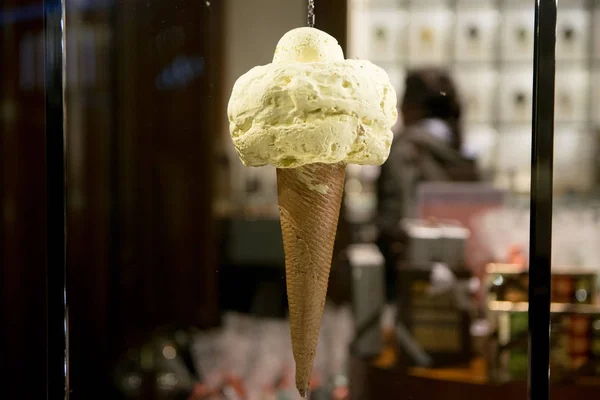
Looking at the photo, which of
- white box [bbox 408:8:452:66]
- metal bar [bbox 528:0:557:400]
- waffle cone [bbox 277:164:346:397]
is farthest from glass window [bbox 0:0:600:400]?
metal bar [bbox 528:0:557:400]

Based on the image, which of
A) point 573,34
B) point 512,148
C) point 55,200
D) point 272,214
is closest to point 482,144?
point 512,148

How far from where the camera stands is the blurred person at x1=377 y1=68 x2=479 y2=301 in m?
2.39

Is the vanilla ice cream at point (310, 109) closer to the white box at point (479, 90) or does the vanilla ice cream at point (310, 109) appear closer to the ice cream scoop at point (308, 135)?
the ice cream scoop at point (308, 135)

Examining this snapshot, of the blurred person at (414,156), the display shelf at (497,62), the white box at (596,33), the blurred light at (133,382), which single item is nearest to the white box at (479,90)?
the display shelf at (497,62)

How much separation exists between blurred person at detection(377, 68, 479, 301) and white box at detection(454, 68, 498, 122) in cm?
24

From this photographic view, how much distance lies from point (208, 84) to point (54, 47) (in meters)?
0.47

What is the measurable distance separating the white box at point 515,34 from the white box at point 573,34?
1.39 feet

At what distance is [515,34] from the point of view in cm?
252

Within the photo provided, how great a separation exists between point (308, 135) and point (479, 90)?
1.84 metres

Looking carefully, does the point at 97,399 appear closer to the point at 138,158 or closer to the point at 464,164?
the point at 138,158

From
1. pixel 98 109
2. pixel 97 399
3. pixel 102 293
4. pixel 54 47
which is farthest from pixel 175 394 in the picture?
pixel 54 47

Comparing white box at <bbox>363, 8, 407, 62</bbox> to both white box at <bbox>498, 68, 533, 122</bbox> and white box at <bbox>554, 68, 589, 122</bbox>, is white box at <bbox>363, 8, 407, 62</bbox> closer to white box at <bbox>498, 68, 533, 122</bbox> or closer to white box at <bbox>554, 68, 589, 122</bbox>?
white box at <bbox>498, 68, 533, 122</bbox>

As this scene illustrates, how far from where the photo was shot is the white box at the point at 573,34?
2.95 meters

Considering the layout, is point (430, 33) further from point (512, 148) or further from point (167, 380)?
point (167, 380)
